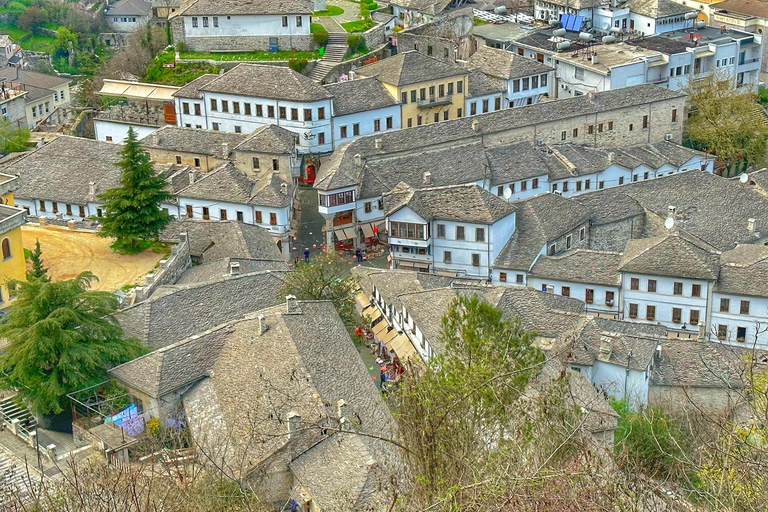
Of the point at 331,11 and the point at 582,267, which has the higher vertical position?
the point at 331,11

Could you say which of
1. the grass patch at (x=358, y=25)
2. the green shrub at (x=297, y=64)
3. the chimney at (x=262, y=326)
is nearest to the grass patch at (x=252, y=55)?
the green shrub at (x=297, y=64)

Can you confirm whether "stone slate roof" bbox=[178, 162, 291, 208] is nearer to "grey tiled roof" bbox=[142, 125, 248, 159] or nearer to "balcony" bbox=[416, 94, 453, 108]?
"grey tiled roof" bbox=[142, 125, 248, 159]

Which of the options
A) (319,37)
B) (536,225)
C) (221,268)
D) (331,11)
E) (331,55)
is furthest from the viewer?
(331,11)

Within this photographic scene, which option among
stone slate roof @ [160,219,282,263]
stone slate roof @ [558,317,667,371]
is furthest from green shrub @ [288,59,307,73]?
stone slate roof @ [558,317,667,371]

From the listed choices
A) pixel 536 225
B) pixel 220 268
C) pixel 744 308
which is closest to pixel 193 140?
pixel 220 268

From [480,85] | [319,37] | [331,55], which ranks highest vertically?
[319,37]

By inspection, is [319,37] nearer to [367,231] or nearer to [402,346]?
[367,231]

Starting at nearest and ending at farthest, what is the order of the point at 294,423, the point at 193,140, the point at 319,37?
1. the point at 294,423
2. the point at 193,140
3. the point at 319,37

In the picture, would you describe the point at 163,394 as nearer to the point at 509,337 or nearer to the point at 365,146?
the point at 509,337

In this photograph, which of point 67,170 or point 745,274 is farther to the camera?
point 67,170
